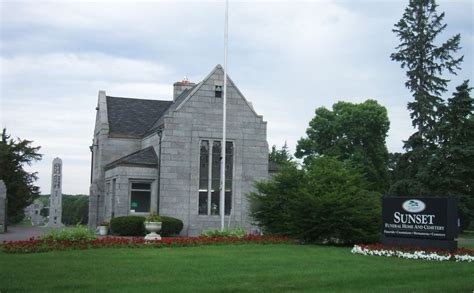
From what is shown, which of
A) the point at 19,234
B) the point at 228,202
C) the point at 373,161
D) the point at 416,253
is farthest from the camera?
the point at 373,161

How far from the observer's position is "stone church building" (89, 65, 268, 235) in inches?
1438

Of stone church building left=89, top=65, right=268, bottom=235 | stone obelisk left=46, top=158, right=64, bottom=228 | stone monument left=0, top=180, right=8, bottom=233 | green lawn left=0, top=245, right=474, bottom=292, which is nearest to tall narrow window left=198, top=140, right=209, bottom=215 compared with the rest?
stone church building left=89, top=65, right=268, bottom=235

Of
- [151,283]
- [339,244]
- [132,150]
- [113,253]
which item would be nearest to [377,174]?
[132,150]

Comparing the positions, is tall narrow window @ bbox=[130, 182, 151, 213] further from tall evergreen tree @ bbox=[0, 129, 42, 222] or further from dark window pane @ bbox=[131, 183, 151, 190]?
tall evergreen tree @ bbox=[0, 129, 42, 222]

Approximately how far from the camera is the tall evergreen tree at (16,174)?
53031 mm

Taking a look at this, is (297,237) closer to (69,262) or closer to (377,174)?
(69,262)

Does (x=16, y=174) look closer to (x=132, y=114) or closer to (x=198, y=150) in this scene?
(x=132, y=114)

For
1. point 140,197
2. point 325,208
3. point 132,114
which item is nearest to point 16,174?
point 132,114

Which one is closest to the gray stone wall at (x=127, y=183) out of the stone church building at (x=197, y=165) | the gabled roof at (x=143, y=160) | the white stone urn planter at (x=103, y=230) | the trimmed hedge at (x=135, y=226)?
the stone church building at (x=197, y=165)

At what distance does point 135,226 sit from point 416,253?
57.2 ft

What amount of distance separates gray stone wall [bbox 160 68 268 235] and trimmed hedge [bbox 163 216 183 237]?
5.04 feet

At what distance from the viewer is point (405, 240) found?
76.2 feet

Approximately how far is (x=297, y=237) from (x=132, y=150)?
65.3ft

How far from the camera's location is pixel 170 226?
34.2 meters
